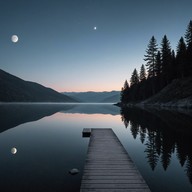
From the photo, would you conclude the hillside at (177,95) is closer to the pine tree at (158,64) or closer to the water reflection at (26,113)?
the pine tree at (158,64)

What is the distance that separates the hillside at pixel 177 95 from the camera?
54734 mm

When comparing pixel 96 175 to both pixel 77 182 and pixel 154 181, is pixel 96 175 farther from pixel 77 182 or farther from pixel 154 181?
pixel 154 181

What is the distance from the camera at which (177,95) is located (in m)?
59.7

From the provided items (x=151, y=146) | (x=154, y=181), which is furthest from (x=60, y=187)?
(x=151, y=146)

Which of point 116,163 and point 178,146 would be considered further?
point 178,146

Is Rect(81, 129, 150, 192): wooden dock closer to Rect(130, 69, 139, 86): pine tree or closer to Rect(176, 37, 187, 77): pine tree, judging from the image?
Rect(176, 37, 187, 77): pine tree

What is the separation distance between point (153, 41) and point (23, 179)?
264 ft

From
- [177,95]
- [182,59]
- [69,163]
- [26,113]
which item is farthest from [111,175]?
[182,59]

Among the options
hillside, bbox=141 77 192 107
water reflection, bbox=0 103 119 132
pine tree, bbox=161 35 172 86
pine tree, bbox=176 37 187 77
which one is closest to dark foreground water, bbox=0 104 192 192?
water reflection, bbox=0 103 119 132

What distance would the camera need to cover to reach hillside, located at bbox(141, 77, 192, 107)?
54734 millimetres

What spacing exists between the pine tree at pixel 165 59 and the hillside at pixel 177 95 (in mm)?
9094

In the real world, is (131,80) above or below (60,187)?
above

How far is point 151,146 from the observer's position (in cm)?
1540

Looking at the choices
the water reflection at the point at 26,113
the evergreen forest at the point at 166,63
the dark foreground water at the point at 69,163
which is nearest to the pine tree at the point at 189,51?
the evergreen forest at the point at 166,63
